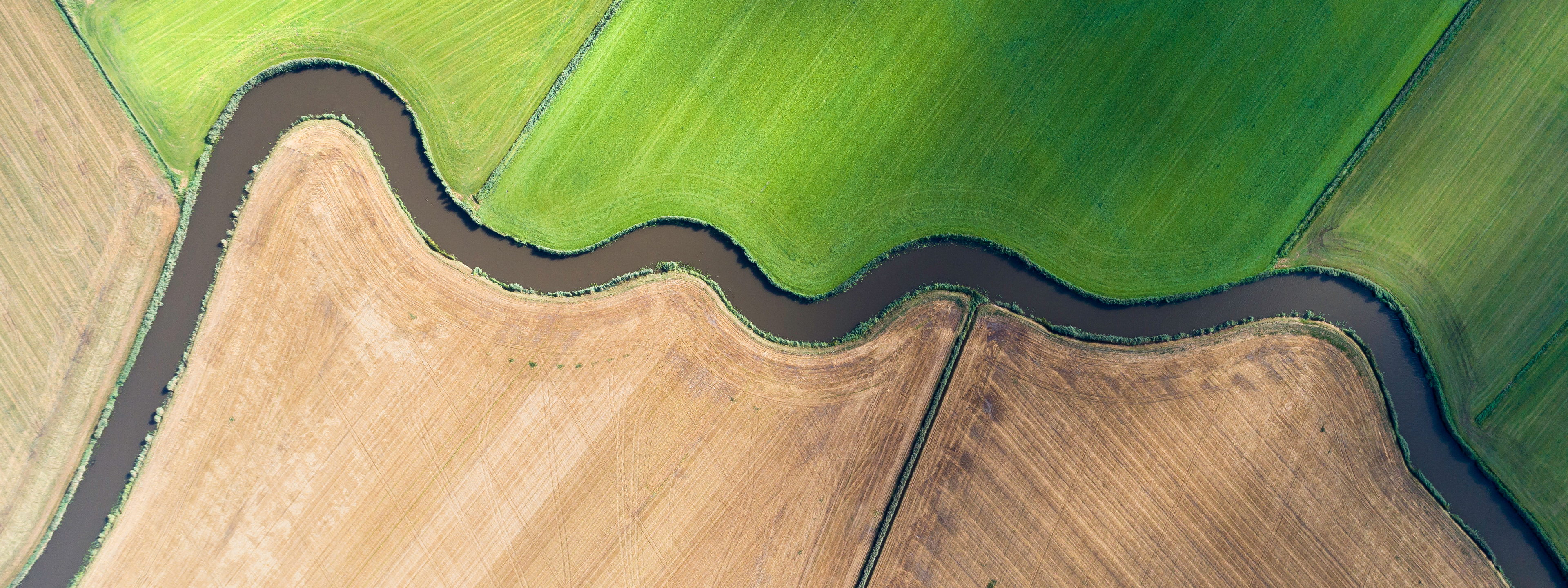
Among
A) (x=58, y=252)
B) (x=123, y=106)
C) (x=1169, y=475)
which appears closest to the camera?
(x=58, y=252)

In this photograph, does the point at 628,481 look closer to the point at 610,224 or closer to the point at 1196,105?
the point at 610,224

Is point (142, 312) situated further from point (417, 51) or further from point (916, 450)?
point (916, 450)

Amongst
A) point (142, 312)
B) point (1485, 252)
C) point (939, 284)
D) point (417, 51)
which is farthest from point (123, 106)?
point (1485, 252)

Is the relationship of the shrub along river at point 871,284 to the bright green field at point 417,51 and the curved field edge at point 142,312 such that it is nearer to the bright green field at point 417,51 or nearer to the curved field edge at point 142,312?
the bright green field at point 417,51

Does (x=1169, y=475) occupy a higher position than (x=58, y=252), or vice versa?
(x=58, y=252)

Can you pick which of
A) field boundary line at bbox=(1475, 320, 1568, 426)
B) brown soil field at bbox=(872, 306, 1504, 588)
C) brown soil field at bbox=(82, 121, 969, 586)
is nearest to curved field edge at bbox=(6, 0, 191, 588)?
brown soil field at bbox=(82, 121, 969, 586)

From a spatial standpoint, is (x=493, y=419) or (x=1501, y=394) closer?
(x=493, y=419)

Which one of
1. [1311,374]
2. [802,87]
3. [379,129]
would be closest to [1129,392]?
[1311,374]

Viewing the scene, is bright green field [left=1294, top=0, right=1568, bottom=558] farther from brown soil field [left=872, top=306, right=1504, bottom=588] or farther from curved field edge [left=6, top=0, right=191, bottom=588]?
curved field edge [left=6, top=0, right=191, bottom=588]
